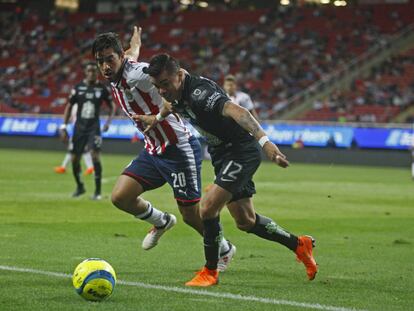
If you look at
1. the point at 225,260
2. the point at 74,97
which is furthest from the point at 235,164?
the point at 74,97


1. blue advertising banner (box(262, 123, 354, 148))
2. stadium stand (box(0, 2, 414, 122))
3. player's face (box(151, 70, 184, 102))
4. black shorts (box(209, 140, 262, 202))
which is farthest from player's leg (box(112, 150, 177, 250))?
stadium stand (box(0, 2, 414, 122))

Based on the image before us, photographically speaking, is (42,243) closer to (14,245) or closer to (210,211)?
(14,245)

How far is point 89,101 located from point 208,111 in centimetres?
1016

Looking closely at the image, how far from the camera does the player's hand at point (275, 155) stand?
7.06 m

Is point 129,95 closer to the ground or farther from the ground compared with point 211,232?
farther from the ground

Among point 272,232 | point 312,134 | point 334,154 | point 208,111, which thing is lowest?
point 334,154

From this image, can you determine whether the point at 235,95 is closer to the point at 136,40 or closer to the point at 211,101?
the point at 136,40

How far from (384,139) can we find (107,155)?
11129 millimetres

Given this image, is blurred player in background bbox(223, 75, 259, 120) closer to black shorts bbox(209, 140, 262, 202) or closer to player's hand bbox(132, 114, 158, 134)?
player's hand bbox(132, 114, 158, 134)

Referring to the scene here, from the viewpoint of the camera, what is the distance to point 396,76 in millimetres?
40219

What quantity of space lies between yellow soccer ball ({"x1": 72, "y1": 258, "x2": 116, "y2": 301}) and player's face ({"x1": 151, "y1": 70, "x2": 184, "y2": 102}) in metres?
1.66

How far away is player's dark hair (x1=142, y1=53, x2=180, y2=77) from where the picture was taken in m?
7.59

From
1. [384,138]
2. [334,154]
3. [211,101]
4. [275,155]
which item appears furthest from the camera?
[334,154]

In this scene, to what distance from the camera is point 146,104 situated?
357 inches
